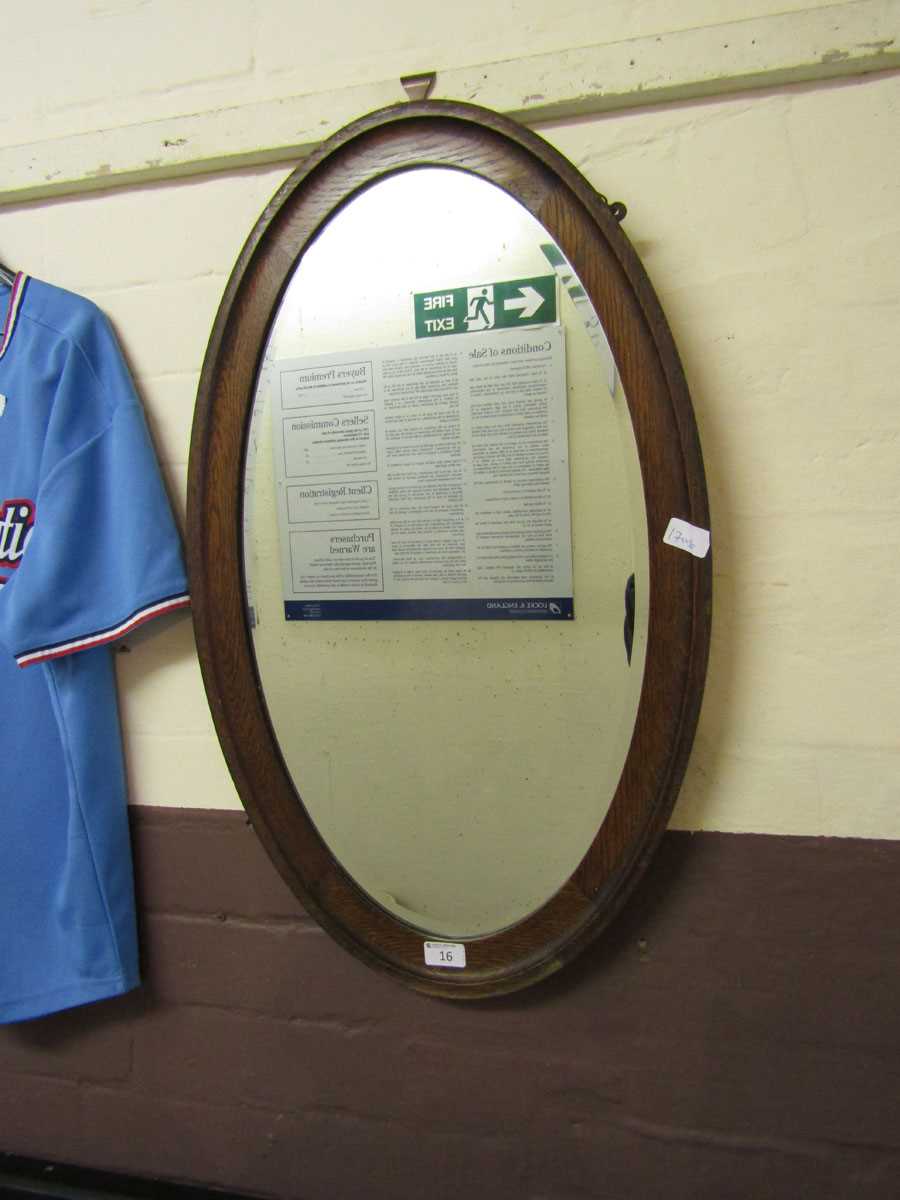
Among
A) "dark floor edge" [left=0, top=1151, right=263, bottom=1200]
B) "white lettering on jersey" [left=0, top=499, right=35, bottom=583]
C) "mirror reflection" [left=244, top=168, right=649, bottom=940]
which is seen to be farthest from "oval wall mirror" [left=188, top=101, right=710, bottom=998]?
"dark floor edge" [left=0, top=1151, right=263, bottom=1200]

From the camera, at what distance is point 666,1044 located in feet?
2.52

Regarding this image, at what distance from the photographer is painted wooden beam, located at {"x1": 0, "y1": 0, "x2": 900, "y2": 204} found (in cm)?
65

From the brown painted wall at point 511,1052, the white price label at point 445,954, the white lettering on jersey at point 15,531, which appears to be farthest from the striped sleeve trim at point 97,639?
the white price label at point 445,954

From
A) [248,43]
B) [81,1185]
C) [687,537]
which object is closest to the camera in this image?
[687,537]

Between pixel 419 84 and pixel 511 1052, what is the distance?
97cm

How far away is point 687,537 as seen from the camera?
683 mm

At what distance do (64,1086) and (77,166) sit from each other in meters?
1.07

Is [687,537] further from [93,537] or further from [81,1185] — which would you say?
[81,1185]

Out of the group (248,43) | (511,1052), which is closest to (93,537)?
(248,43)

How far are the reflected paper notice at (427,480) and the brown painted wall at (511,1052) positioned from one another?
301 mm

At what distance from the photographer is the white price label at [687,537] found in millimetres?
679

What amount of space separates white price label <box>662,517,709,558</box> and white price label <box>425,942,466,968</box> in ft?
1.48

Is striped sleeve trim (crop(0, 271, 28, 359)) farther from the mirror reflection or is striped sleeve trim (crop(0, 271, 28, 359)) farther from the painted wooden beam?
the mirror reflection

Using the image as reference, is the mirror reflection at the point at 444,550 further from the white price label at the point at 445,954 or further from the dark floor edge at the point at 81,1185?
the dark floor edge at the point at 81,1185
